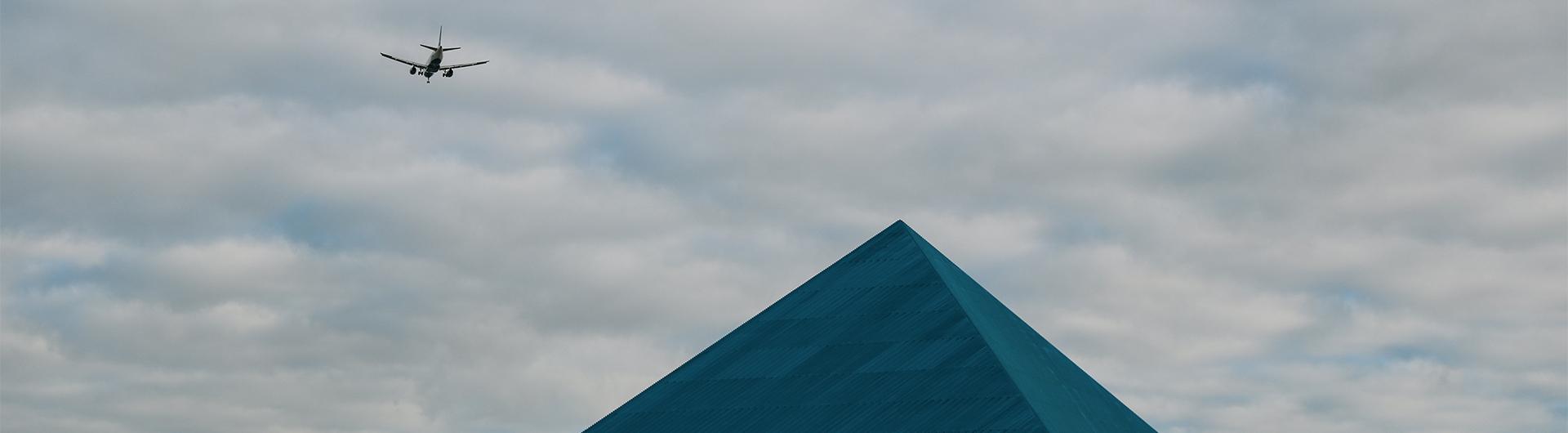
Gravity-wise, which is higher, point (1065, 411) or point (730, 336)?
point (730, 336)

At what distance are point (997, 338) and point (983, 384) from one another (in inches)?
219

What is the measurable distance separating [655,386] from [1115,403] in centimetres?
1779

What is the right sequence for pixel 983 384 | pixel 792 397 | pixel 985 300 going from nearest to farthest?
pixel 983 384 → pixel 792 397 → pixel 985 300

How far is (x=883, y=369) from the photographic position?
57.2 m

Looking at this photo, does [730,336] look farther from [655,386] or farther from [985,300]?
→ [985,300]

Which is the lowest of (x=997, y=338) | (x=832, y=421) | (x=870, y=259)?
(x=832, y=421)

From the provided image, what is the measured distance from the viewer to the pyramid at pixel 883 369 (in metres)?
53.9

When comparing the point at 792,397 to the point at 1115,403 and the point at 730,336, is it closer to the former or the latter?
the point at 730,336

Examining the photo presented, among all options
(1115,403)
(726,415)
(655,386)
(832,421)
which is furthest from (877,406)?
(1115,403)

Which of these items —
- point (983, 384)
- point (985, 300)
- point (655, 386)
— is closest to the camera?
point (983, 384)

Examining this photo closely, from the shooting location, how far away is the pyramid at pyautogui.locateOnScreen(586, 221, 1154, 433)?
53.9 metres

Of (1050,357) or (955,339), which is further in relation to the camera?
(1050,357)

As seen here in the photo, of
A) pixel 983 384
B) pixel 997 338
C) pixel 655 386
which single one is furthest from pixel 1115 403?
pixel 655 386

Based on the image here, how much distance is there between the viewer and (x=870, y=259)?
65875 millimetres
